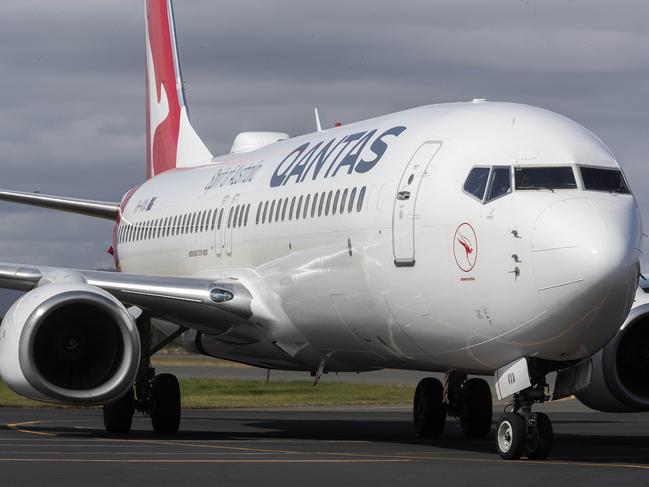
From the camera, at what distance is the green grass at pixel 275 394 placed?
34062mm

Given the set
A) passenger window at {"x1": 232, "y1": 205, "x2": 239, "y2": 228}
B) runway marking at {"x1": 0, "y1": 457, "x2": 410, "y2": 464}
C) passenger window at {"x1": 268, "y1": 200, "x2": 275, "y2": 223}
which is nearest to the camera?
runway marking at {"x1": 0, "y1": 457, "x2": 410, "y2": 464}

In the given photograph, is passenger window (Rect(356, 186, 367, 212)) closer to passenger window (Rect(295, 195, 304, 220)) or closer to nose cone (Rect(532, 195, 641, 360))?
passenger window (Rect(295, 195, 304, 220))

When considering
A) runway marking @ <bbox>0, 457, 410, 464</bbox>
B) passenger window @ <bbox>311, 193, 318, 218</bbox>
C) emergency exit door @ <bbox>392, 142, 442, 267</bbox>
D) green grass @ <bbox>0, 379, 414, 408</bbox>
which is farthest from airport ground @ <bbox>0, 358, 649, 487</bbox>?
green grass @ <bbox>0, 379, 414, 408</bbox>

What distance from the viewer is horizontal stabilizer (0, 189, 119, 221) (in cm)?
2819

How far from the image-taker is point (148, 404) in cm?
2220

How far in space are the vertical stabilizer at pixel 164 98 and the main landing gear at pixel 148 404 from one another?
347 inches

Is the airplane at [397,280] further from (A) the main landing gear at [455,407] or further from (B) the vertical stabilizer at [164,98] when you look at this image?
(B) the vertical stabilizer at [164,98]

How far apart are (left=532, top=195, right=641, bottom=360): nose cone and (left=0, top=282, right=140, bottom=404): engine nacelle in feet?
20.8

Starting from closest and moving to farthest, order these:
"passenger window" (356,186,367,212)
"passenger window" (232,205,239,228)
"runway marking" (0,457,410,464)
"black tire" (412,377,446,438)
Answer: "runway marking" (0,457,410,464) < "passenger window" (356,186,367,212) < "black tire" (412,377,446,438) < "passenger window" (232,205,239,228)

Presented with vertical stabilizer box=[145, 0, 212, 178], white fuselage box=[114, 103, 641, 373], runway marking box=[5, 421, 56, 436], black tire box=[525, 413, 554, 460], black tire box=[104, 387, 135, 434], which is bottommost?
runway marking box=[5, 421, 56, 436]

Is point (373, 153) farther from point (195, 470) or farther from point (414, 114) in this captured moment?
point (195, 470)

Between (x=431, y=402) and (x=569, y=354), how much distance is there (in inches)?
280

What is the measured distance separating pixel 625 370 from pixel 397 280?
425cm

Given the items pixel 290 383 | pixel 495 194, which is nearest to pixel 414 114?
pixel 495 194
